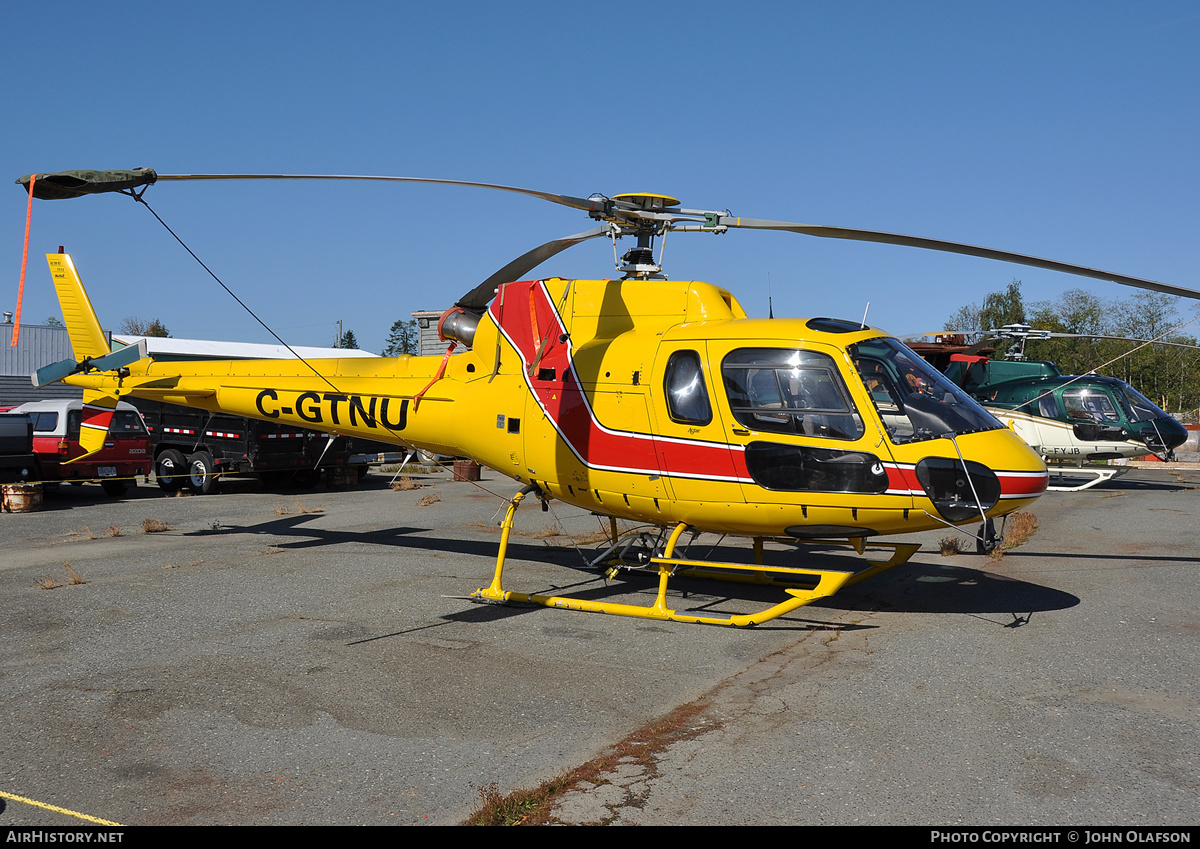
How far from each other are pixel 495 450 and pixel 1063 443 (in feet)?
47.3

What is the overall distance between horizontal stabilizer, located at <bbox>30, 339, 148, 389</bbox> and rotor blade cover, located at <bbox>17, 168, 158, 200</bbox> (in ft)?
20.0

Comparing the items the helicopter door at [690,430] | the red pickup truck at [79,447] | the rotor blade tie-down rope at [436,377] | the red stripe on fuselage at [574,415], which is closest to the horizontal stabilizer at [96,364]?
the red pickup truck at [79,447]

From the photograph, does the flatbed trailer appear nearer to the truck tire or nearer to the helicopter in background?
the truck tire

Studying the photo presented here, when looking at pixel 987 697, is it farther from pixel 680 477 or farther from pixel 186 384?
pixel 186 384

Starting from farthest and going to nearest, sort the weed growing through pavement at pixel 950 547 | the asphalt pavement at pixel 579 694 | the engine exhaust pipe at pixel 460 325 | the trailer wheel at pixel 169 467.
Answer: the trailer wheel at pixel 169 467
the weed growing through pavement at pixel 950 547
the engine exhaust pipe at pixel 460 325
the asphalt pavement at pixel 579 694

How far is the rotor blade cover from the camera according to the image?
684cm

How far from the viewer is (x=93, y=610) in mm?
8156

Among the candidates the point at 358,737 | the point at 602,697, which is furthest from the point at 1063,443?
the point at 358,737

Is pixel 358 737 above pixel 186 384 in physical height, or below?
below

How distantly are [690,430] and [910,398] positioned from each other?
1.91 m

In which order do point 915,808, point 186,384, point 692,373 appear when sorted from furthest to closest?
point 186,384 < point 692,373 < point 915,808

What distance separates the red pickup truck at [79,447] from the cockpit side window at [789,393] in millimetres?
13785

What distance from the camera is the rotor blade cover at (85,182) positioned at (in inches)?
269

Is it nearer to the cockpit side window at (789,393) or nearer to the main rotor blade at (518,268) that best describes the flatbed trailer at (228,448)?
the main rotor blade at (518,268)
